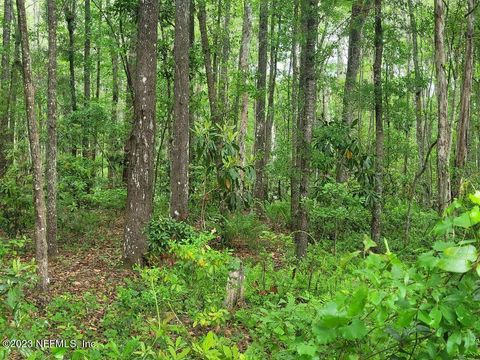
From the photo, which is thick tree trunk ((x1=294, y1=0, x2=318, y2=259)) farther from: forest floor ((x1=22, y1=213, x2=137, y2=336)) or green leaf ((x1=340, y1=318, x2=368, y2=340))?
green leaf ((x1=340, y1=318, x2=368, y2=340))

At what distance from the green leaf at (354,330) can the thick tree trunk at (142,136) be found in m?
7.01

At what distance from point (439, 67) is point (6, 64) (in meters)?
13.8

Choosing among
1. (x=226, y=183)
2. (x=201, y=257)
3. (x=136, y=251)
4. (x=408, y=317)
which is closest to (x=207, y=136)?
(x=226, y=183)

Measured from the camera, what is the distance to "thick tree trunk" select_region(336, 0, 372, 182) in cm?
911

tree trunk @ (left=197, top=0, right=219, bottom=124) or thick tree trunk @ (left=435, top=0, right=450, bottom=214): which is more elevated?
tree trunk @ (left=197, top=0, right=219, bottom=124)

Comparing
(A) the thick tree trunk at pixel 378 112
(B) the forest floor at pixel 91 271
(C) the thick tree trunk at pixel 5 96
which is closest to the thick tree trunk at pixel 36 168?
(B) the forest floor at pixel 91 271

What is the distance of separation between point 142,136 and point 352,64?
7482mm

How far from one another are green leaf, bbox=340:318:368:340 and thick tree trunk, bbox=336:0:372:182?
27.1ft

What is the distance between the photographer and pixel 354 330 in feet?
5.37

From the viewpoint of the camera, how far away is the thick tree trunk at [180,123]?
10.0 meters

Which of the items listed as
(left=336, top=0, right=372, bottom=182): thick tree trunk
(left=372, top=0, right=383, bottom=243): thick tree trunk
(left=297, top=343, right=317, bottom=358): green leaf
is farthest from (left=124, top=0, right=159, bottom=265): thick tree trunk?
(left=297, top=343, right=317, bottom=358): green leaf

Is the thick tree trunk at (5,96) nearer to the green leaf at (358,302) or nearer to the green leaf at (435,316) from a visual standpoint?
the green leaf at (358,302)

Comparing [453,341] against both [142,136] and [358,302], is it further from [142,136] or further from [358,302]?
[142,136]

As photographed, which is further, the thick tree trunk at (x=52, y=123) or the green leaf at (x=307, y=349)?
the thick tree trunk at (x=52, y=123)
